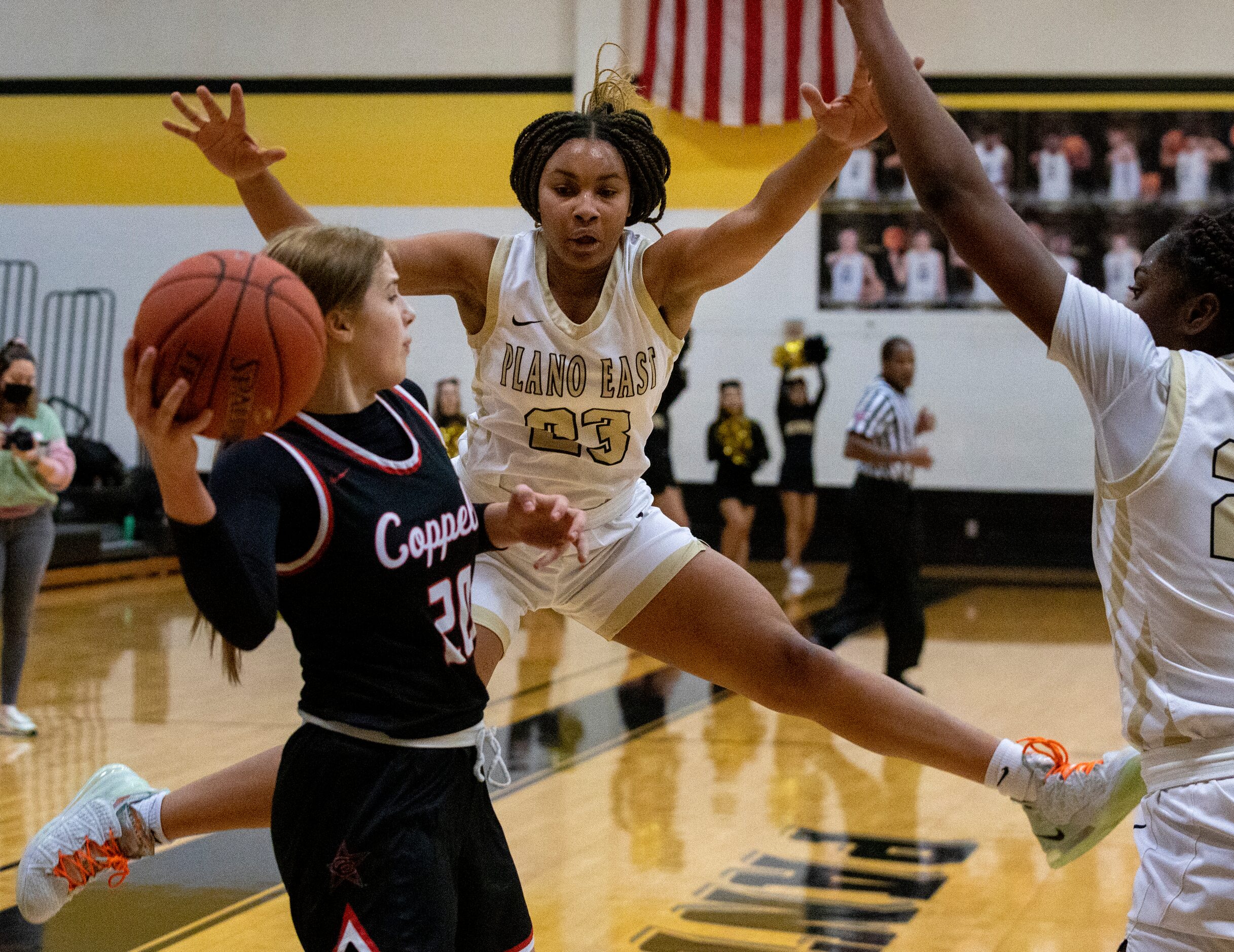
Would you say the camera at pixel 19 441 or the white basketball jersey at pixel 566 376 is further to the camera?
the camera at pixel 19 441

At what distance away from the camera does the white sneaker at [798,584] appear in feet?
38.2

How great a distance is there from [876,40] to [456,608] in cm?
107

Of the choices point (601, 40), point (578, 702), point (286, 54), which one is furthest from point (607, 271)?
point (286, 54)

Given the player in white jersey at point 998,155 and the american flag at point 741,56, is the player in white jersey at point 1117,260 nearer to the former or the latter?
Answer: the player in white jersey at point 998,155

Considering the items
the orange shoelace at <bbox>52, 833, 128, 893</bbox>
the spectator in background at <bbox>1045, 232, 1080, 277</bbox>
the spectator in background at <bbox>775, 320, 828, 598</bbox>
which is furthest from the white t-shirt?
the spectator in background at <bbox>1045, 232, 1080, 277</bbox>

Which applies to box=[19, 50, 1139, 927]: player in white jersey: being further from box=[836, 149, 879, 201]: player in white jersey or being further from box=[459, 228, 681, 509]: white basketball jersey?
box=[836, 149, 879, 201]: player in white jersey

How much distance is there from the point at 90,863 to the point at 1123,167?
12567mm

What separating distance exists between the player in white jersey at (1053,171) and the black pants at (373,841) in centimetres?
1275

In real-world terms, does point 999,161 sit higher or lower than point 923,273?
higher

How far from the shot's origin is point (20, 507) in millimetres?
6418

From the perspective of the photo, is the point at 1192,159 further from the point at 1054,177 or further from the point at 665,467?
the point at 665,467

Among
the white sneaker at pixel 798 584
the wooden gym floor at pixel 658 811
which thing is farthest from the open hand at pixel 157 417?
the white sneaker at pixel 798 584

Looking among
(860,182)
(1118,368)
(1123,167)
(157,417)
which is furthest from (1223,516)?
(1123,167)

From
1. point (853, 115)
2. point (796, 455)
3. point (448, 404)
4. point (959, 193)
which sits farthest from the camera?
point (796, 455)
